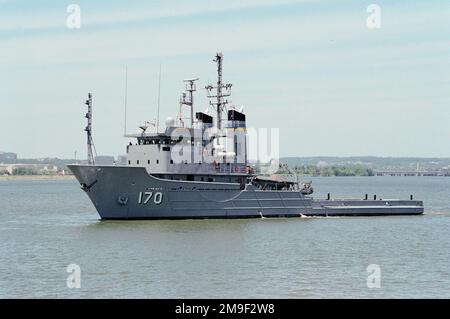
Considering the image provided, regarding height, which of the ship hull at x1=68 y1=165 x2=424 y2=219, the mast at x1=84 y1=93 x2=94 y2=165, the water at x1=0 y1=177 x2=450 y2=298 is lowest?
the water at x1=0 y1=177 x2=450 y2=298

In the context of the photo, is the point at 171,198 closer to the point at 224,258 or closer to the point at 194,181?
the point at 194,181

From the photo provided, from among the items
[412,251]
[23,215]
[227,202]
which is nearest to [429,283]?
[412,251]

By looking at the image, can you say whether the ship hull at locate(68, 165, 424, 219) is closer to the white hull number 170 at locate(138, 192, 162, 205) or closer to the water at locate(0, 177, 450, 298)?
the white hull number 170 at locate(138, 192, 162, 205)

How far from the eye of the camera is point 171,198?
46.7m

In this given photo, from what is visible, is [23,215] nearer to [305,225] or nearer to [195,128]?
[195,128]

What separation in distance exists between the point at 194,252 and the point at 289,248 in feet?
16.9

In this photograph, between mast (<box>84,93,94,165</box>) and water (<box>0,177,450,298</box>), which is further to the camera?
mast (<box>84,93,94,165</box>)

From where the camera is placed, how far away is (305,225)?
4834 centimetres

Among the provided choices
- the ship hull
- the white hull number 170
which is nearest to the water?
the ship hull

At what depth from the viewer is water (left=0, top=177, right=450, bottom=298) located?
26906 millimetres

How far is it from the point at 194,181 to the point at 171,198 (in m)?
2.08

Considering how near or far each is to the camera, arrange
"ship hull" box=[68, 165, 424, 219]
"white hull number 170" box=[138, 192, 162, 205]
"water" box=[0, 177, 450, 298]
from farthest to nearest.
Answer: "white hull number 170" box=[138, 192, 162, 205]
"ship hull" box=[68, 165, 424, 219]
"water" box=[0, 177, 450, 298]

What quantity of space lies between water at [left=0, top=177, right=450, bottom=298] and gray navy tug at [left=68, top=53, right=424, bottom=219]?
4.01 feet
